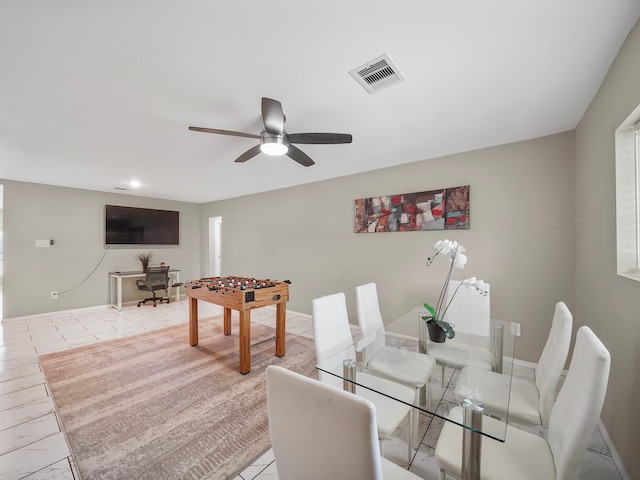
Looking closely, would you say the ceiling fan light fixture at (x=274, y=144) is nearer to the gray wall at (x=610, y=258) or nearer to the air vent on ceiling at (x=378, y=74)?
the air vent on ceiling at (x=378, y=74)

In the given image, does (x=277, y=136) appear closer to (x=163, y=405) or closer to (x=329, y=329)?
(x=329, y=329)

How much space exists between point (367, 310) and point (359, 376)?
942mm

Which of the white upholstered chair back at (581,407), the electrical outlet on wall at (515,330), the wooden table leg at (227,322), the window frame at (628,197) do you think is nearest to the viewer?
the white upholstered chair back at (581,407)

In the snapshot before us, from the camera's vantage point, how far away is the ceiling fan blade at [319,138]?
2.04m

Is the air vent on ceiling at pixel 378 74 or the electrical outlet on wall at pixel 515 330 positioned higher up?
the air vent on ceiling at pixel 378 74

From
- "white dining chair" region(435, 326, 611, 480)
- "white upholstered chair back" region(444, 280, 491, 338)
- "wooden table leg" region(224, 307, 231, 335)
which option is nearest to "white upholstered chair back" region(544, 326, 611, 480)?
"white dining chair" region(435, 326, 611, 480)

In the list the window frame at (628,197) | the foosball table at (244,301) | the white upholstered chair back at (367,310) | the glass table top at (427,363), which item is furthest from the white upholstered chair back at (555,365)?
the foosball table at (244,301)

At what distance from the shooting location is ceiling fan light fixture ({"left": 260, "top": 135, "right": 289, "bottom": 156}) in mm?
2012

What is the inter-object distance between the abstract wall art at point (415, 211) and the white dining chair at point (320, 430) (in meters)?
2.91

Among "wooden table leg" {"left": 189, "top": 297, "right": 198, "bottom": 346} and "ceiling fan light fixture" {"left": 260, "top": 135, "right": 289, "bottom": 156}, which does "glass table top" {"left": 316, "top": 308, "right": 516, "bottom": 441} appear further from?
"wooden table leg" {"left": 189, "top": 297, "right": 198, "bottom": 346}

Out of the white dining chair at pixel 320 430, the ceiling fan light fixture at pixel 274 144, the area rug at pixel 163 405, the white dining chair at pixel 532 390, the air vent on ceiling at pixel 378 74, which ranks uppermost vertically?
the air vent on ceiling at pixel 378 74

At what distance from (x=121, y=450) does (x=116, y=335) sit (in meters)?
2.65

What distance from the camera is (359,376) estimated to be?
59.4 inches

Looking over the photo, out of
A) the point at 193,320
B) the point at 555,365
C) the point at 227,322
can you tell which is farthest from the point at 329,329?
the point at 227,322
